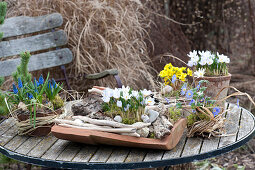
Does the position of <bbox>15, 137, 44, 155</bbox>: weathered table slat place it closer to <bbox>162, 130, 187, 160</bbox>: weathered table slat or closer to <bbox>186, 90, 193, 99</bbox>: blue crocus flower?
<bbox>162, 130, 187, 160</bbox>: weathered table slat

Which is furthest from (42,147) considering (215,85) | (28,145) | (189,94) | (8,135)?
(215,85)

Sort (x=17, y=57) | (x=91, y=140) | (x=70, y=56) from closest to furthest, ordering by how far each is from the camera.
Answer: (x=91, y=140) < (x=70, y=56) < (x=17, y=57)

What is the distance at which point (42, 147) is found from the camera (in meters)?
1.63

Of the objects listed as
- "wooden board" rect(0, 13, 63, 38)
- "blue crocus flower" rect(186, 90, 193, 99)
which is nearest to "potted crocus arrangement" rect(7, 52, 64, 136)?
"blue crocus flower" rect(186, 90, 193, 99)

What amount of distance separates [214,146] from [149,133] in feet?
0.97

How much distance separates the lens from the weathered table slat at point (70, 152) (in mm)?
1494

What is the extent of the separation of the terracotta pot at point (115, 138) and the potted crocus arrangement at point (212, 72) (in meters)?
0.38

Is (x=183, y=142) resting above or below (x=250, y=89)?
above

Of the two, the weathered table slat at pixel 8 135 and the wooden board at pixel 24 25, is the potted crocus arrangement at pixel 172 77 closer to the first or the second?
the weathered table slat at pixel 8 135

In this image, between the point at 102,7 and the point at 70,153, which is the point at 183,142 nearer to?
the point at 70,153

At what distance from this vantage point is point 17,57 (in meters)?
3.33

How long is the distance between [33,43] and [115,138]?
6.20ft

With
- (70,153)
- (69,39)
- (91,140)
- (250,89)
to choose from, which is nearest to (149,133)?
(91,140)

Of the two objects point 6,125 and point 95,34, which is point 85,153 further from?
point 95,34
